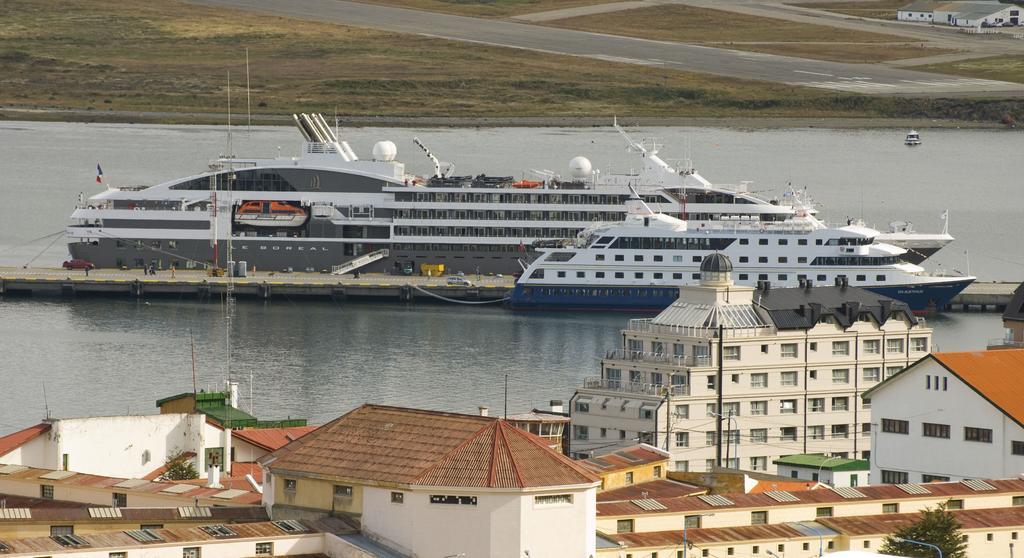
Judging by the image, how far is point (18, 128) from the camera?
194750 mm

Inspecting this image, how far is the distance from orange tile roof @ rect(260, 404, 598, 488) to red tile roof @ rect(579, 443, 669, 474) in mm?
8965

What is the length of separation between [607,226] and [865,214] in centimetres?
3243

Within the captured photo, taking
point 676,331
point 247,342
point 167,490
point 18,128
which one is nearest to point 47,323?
point 247,342

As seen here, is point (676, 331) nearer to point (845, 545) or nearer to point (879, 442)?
point (879, 442)

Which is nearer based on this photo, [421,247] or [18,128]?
[421,247]

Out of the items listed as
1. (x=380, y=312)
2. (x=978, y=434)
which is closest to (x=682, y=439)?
(x=978, y=434)

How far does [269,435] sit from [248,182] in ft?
222

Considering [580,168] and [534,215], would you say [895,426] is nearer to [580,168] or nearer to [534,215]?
[534,215]

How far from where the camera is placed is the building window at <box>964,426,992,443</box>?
176ft

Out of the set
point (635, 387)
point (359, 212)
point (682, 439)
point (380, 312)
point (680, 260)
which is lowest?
point (682, 439)

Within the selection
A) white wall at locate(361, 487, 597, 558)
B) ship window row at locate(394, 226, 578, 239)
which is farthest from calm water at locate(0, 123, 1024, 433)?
white wall at locate(361, 487, 597, 558)

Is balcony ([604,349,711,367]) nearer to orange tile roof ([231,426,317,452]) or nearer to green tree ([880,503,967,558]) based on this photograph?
orange tile roof ([231,426,317,452])

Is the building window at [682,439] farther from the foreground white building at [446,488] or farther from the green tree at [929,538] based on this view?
the foreground white building at [446,488]

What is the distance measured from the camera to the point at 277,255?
394 ft
